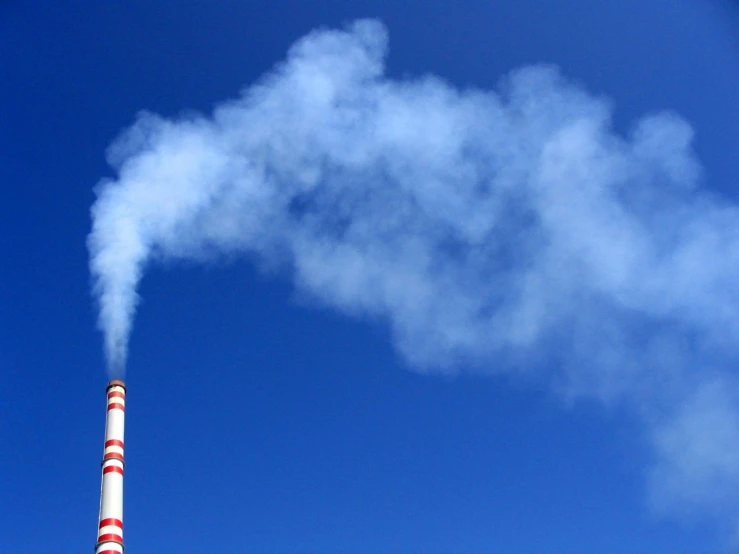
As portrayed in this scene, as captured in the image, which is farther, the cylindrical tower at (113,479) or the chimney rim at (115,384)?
the chimney rim at (115,384)

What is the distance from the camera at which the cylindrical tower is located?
28125mm

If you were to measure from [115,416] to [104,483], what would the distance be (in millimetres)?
4200

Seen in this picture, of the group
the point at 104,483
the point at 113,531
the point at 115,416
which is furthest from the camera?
the point at 115,416

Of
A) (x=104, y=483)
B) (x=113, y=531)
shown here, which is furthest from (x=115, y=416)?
(x=113, y=531)

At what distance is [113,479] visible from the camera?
3039 cm

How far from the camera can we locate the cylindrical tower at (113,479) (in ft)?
92.3

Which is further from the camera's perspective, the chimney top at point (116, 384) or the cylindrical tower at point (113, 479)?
the chimney top at point (116, 384)

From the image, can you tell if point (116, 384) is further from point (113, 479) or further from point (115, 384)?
point (113, 479)

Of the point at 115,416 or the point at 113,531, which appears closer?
the point at 113,531

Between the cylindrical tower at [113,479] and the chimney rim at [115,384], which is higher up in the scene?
the chimney rim at [115,384]

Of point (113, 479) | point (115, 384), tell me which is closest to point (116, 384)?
point (115, 384)

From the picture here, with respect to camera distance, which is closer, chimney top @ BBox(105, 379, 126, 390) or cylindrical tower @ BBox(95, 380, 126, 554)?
cylindrical tower @ BBox(95, 380, 126, 554)

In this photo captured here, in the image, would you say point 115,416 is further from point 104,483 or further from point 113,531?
point 113,531

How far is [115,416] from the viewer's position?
33.6 m
